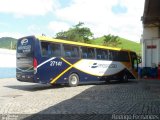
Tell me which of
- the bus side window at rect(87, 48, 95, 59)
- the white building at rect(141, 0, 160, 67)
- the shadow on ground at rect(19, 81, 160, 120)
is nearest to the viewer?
the shadow on ground at rect(19, 81, 160, 120)

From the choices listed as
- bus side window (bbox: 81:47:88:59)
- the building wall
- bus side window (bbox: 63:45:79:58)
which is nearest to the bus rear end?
bus side window (bbox: 63:45:79:58)

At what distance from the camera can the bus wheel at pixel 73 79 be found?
18652mm

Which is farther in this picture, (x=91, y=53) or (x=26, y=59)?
(x=91, y=53)

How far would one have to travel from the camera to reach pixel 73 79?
62.1ft

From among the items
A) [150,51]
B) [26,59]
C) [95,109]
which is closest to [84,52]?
[26,59]

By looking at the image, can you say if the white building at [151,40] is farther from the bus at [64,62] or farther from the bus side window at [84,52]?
the bus side window at [84,52]

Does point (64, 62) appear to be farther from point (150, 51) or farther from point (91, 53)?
point (150, 51)

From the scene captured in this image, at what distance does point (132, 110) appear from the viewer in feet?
31.5

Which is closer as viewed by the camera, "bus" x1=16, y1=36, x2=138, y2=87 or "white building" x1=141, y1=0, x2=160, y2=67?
"bus" x1=16, y1=36, x2=138, y2=87

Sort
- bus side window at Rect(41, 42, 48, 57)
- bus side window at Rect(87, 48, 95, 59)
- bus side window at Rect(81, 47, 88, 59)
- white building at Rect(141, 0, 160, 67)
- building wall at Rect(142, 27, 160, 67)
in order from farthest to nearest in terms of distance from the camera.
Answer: building wall at Rect(142, 27, 160, 67) → white building at Rect(141, 0, 160, 67) → bus side window at Rect(87, 48, 95, 59) → bus side window at Rect(81, 47, 88, 59) → bus side window at Rect(41, 42, 48, 57)

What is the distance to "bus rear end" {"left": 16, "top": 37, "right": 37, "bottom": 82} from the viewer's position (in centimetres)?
1656

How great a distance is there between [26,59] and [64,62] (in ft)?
7.37

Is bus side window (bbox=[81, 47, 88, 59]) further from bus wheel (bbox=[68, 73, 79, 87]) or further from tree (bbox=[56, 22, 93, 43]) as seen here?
tree (bbox=[56, 22, 93, 43])

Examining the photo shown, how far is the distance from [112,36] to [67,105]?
79306 millimetres
